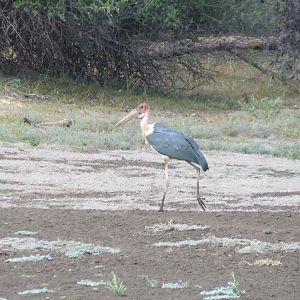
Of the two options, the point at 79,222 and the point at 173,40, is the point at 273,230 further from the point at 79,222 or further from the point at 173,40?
the point at 173,40

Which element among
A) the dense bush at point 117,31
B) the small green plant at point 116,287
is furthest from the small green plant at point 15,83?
the small green plant at point 116,287

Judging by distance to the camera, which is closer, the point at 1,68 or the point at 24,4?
the point at 24,4

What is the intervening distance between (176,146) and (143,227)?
57.1 inches

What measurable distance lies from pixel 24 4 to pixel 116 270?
566 inches

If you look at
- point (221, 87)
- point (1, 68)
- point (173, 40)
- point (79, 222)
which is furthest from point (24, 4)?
point (79, 222)

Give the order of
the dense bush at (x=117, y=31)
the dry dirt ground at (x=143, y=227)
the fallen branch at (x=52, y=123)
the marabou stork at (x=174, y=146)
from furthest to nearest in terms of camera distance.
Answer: the dense bush at (x=117, y=31)
the fallen branch at (x=52, y=123)
the marabou stork at (x=174, y=146)
the dry dirt ground at (x=143, y=227)

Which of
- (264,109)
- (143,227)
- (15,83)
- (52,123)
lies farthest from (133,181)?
(15,83)

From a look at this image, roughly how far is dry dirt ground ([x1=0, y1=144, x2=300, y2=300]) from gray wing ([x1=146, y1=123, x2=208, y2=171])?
21.4 inches

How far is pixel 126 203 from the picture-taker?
10.8 meters

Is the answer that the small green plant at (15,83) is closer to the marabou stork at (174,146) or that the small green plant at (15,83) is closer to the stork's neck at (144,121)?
the stork's neck at (144,121)

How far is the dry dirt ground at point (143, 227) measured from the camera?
696 cm

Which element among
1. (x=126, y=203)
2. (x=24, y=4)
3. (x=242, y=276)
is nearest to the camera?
(x=242, y=276)

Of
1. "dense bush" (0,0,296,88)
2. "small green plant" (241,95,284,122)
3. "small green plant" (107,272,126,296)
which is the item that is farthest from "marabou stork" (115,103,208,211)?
"dense bush" (0,0,296,88)

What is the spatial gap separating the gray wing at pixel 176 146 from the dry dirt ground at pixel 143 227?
54 centimetres
